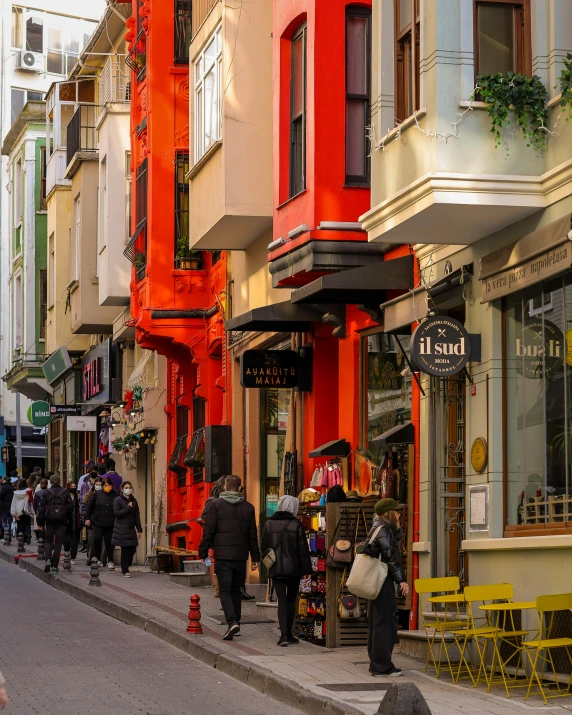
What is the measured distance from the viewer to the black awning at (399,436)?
16000 mm

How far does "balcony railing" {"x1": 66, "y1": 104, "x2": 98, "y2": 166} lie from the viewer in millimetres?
37394

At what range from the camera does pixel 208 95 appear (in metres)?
22.9

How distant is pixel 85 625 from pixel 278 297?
5607 mm

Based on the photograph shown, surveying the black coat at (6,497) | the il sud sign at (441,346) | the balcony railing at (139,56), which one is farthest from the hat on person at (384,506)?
the black coat at (6,497)

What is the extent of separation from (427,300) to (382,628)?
11.4 ft

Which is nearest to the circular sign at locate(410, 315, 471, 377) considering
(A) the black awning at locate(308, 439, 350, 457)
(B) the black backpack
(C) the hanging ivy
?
(C) the hanging ivy

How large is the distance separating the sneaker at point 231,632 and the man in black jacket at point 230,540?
0.10 metres

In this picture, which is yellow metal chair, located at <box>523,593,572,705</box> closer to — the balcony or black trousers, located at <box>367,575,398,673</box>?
black trousers, located at <box>367,575,398,673</box>

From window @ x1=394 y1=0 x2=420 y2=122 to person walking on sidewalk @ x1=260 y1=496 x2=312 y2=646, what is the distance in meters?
4.61

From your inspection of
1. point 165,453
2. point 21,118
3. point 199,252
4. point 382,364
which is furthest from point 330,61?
point 21,118

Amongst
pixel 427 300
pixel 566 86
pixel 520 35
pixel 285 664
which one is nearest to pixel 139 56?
pixel 427 300

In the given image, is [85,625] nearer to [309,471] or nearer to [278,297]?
[309,471]

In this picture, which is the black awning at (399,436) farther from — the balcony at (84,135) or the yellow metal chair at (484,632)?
the balcony at (84,135)

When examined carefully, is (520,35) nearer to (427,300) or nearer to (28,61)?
(427,300)
